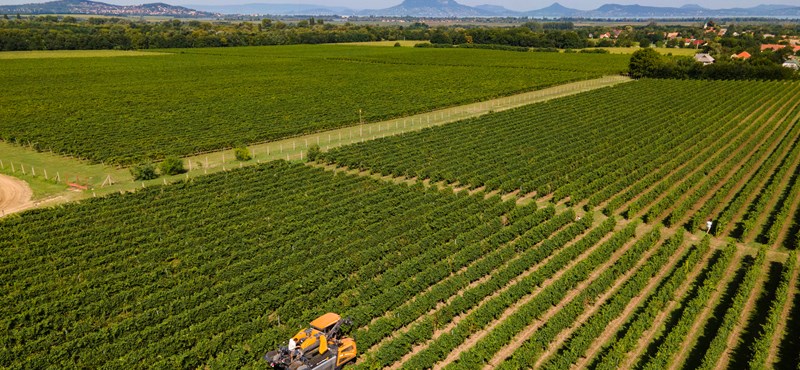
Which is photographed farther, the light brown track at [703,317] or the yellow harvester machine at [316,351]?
the light brown track at [703,317]

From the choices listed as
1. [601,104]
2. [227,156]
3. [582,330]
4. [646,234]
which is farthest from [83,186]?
[601,104]

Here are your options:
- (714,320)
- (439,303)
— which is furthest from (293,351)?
(714,320)

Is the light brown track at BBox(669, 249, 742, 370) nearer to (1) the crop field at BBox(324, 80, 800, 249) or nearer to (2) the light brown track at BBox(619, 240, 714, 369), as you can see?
(2) the light brown track at BBox(619, 240, 714, 369)

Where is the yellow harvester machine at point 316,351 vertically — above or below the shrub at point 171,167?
above

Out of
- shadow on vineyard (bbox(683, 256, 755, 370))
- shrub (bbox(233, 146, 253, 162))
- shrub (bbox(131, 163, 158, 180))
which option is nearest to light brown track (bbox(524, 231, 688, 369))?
shadow on vineyard (bbox(683, 256, 755, 370))

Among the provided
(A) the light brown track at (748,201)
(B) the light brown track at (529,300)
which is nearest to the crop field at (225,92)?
(B) the light brown track at (529,300)

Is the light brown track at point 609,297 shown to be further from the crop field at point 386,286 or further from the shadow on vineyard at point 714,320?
the shadow on vineyard at point 714,320

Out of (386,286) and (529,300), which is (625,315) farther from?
(386,286)
